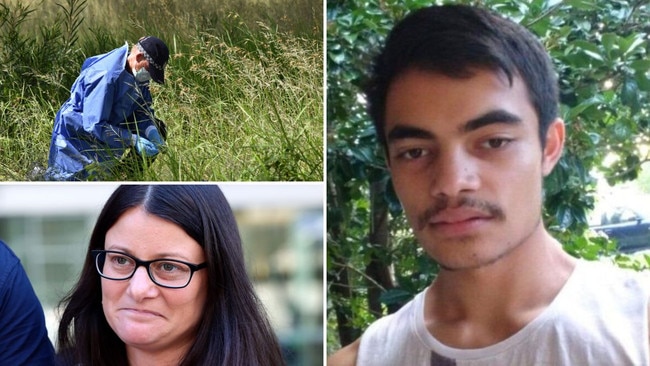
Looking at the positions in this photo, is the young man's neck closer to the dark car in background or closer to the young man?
the young man

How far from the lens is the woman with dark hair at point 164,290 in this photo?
1857 millimetres

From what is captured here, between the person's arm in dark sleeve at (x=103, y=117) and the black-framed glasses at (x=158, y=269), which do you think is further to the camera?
the person's arm in dark sleeve at (x=103, y=117)

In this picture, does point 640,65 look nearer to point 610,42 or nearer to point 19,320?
point 610,42

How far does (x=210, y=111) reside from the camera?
2.02m

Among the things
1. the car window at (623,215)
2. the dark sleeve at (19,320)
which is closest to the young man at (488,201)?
the car window at (623,215)

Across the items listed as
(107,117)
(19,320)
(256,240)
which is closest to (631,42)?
(256,240)

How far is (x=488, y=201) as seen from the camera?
1.87 meters

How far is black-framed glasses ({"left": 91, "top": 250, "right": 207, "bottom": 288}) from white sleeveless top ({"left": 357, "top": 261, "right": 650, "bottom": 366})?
58cm

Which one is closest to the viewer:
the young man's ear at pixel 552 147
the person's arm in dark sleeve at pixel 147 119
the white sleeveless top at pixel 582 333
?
the white sleeveless top at pixel 582 333

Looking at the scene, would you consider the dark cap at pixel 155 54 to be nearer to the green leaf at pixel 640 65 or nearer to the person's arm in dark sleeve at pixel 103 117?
the person's arm in dark sleeve at pixel 103 117

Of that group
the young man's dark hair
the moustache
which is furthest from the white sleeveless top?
the young man's dark hair

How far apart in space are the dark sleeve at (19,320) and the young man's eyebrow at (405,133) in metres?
0.95

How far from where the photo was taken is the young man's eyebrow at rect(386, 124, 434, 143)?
1.91 metres

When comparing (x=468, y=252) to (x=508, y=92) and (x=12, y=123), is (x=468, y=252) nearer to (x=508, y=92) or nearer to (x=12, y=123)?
(x=508, y=92)
